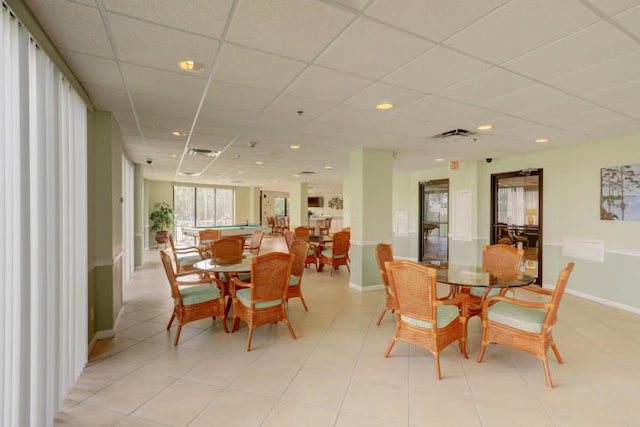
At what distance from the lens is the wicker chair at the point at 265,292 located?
3.13m

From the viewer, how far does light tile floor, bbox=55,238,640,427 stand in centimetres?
212

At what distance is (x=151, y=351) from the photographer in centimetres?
309

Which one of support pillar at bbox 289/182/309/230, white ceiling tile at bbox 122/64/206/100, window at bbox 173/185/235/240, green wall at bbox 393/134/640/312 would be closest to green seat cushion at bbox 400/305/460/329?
white ceiling tile at bbox 122/64/206/100

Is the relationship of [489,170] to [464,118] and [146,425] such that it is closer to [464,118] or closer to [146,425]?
[464,118]

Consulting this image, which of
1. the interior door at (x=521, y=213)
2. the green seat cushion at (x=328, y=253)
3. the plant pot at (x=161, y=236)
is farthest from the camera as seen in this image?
the plant pot at (x=161, y=236)

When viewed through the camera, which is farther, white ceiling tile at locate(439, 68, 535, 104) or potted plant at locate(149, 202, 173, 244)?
potted plant at locate(149, 202, 173, 244)

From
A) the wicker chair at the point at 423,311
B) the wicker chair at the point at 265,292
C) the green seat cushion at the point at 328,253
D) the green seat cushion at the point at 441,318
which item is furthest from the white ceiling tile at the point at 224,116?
the green seat cushion at the point at 328,253

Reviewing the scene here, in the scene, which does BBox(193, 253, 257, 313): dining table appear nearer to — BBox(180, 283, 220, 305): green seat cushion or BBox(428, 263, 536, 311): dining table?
BBox(180, 283, 220, 305): green seat cushion

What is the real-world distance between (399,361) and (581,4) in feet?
9.64

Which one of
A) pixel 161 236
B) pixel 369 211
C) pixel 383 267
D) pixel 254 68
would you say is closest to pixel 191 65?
pixel 254 68

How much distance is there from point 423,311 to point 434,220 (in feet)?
19.4

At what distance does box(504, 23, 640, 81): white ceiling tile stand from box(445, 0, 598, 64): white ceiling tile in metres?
0.11

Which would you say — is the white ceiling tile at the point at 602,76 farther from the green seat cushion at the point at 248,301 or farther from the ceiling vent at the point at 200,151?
the ceiling vent at the point at 200,151

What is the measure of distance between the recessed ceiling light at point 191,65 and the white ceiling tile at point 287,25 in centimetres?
51
